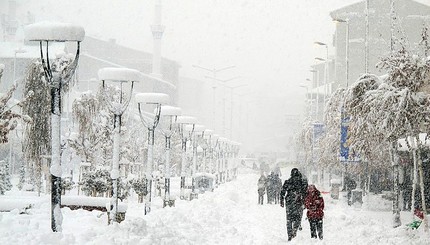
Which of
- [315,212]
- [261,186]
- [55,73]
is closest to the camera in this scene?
[55,73]

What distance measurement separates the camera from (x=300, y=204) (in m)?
15.5

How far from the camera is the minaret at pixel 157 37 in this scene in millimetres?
92131

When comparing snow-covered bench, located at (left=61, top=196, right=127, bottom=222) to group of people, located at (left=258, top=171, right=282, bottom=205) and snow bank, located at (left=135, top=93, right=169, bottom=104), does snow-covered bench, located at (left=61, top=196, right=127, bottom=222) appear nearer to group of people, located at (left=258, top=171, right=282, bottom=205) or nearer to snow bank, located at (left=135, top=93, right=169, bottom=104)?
snow bank, located at (left=135, top=93, right=169, bottom=104)

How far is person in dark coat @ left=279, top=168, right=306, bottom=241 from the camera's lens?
14.9m

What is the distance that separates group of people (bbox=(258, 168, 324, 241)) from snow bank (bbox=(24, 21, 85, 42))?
20.8 feet

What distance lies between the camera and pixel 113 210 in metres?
15.8

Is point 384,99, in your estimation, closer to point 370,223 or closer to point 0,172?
point 370,223

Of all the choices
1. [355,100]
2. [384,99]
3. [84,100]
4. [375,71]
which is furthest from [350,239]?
[375,71]

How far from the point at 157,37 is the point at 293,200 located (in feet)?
274

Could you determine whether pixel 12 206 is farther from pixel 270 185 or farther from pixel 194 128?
pixel 194 128

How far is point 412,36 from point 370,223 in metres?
51.3

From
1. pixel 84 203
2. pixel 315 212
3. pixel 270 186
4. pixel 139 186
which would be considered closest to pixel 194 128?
pixel 270 186

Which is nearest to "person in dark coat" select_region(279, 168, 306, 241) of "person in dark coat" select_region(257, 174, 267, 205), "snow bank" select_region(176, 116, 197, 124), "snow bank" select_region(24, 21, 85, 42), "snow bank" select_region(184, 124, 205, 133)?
"snow bank" select_region(24, 21, 85, 42)

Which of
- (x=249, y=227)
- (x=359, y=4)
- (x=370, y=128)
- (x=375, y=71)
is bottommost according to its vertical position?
(x=249, y=227)
